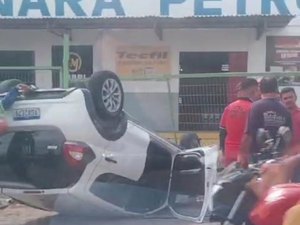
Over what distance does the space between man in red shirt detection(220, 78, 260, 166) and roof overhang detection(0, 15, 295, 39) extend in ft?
28.2

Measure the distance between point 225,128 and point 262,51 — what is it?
9.44m

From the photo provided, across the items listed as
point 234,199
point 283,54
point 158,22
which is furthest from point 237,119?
point 283,54

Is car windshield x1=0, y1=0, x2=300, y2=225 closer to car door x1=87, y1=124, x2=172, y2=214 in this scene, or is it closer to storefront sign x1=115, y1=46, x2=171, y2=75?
car door x1=87, y1=124, x2=172, y2=214

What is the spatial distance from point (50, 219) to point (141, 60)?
10200 millimetres

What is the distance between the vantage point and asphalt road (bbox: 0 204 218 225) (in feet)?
24.0

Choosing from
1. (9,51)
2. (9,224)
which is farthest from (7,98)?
(9,51)

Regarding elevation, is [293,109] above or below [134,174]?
above

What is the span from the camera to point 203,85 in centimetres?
1145

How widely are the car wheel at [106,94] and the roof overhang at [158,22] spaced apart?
9.67m

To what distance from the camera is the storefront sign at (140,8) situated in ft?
57.4

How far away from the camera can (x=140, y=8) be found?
17.8 m

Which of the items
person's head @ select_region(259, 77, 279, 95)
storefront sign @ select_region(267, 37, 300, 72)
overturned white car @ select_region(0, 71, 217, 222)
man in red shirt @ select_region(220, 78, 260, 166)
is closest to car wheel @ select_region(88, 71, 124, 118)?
overturned white car @ select_region(0, 71, 217, 222)

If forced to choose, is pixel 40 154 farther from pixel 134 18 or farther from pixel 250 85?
pixel 134 18

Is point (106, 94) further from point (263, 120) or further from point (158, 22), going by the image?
point (158, 22)
